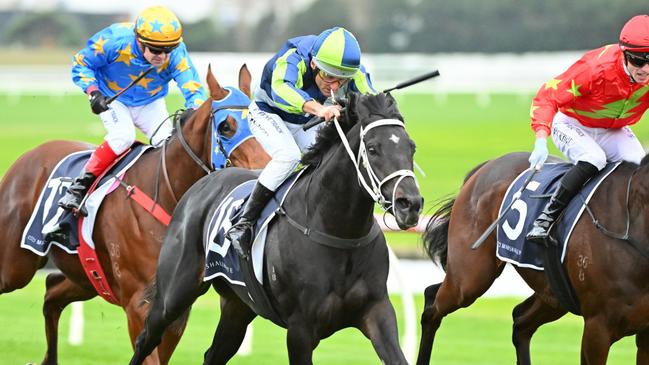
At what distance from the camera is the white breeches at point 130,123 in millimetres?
7523

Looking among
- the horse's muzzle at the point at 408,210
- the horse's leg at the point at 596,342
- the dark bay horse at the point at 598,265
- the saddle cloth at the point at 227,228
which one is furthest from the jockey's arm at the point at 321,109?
the horse's leg at the point at 596,342

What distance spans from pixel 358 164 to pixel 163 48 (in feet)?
7.57

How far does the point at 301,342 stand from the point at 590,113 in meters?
2.29

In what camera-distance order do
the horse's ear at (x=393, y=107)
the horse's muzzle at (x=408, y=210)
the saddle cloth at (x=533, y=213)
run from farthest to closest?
1. the saddle cloth at (x=533, y=213)
2. the horse's ear at (x=393, y=107)
3. the horse's muzzle at (x=408, y=210)

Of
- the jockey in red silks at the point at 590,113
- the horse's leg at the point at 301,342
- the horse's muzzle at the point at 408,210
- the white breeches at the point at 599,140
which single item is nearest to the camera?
the horse's muzzle at the point at 408,210

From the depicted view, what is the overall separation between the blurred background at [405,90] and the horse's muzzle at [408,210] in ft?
8.72

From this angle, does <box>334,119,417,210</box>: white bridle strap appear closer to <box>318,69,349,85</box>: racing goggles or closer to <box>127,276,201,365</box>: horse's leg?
<box>318,69,349,85</box>: racing goggles

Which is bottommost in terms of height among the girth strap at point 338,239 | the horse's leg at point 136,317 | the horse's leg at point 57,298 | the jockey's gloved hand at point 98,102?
the horse's leg at point 57,298

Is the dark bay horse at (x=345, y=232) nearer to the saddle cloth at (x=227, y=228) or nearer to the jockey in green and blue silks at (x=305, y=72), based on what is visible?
the saddle cloth at (x=227, y=228)

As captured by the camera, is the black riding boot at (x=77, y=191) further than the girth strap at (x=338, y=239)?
Yes

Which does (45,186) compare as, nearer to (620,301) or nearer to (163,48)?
(163,48)

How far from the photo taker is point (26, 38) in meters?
55.0

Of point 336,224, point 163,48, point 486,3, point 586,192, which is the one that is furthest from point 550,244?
point 486,3

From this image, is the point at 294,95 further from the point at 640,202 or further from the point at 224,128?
the point at 640,202
